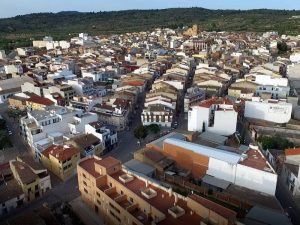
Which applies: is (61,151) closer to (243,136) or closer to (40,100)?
(40,100)

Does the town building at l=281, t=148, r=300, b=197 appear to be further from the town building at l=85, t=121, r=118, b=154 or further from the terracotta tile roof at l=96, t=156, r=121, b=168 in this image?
the town building at l=85, t=121, r=118, b=154

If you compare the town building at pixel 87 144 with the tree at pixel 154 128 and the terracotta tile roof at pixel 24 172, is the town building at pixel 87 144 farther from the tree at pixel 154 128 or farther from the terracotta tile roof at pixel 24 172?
the tree at pixel 154 128

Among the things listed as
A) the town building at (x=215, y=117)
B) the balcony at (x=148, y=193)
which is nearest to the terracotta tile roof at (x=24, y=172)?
the balcony at (x=148, y=193)

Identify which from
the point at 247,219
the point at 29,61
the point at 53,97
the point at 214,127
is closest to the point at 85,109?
the point at 53,97

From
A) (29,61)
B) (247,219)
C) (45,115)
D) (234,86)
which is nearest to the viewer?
(247,219)

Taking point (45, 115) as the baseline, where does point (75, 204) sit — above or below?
below

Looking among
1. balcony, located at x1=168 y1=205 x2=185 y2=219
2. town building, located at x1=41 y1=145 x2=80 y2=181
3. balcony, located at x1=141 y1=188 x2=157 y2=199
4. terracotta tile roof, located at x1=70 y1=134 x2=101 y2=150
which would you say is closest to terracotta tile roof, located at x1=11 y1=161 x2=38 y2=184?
town building, located at x1=41 y1=145 x2=80 y2=181

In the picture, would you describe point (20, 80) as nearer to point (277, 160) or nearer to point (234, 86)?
point (234, 86)
